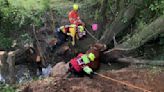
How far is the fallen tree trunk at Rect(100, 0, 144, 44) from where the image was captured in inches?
471

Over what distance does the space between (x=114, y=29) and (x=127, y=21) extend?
1.73 ft

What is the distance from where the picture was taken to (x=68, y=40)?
45.2 ft

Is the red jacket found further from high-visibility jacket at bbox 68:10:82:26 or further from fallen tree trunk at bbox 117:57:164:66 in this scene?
high-visibility jacket at bbox 68:10:82:26

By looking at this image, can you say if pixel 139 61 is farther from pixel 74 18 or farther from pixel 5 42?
pixel 5 42

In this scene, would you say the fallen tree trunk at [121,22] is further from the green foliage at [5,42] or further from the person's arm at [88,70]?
the green foliage at [5,42]

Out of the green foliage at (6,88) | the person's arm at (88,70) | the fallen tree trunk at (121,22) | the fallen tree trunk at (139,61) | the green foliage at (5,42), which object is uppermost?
the fallen tree trunk at (121,22)

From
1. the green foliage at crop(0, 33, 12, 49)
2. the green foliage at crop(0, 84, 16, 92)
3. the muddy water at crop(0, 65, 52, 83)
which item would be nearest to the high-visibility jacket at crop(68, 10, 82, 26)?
the muddy water at crop(0, 65, 52, 83)

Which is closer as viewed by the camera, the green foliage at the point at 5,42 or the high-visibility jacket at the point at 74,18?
the high-visibility jacket at the point at 74,18

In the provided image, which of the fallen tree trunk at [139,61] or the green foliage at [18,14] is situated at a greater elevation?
the green foliage at [18,14]

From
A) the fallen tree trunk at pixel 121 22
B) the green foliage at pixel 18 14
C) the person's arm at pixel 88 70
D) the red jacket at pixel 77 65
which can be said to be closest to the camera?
the person's arm at pixel 88 70

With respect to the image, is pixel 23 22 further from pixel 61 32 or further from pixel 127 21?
pixel 127 21

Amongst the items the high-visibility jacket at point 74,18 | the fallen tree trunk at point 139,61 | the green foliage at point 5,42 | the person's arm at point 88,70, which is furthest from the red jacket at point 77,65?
the green foliage at point 5,42

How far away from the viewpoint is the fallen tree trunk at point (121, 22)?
12.0 m

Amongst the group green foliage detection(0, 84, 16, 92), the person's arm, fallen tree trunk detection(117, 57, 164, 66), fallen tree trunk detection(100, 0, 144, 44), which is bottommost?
green foliage detection(0, 84, 16, 92)
